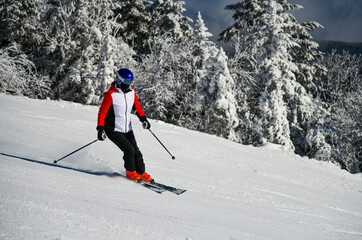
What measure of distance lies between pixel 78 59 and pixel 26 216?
16924 mm

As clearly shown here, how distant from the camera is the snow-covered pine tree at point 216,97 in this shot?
15820 millimetres

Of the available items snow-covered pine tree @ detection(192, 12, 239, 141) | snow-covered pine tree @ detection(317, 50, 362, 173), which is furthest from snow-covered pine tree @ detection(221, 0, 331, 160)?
snow-covered pine tree @ detection(317, 50, 362, 173)

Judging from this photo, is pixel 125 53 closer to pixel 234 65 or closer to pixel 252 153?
pixel 234 65

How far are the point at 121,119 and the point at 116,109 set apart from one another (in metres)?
0.18

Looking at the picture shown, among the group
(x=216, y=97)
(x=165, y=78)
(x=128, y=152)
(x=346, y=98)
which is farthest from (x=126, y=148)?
(x=346, y=98)

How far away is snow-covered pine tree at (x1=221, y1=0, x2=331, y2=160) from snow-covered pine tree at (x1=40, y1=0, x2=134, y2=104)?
28.4ft

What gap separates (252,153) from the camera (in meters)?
9.03

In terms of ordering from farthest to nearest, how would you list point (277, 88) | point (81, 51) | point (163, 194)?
point (277, 88)
point (81, 51)
point (163, 194)

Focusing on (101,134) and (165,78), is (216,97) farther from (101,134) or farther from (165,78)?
(101,134)

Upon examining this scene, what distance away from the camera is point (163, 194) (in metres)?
4.01

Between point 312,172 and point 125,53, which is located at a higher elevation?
point 125,53

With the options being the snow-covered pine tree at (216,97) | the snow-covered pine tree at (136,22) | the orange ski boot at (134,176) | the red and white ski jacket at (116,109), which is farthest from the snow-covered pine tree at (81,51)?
the orange ski boot at (134,176)

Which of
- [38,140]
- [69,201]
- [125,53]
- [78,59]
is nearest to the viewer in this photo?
[69,201]

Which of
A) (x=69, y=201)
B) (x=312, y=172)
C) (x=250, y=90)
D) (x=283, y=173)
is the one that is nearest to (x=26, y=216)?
(x=69, y=201)
